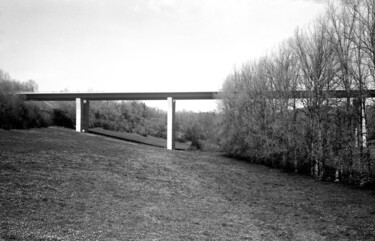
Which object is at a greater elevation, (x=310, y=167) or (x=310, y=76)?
(x=310, y=76)

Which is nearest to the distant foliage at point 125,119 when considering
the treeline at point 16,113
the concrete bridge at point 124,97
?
the concrete bridge at point 124,97

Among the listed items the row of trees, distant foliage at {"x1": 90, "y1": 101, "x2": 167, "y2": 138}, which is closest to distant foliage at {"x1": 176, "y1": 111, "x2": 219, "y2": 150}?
the row of trees

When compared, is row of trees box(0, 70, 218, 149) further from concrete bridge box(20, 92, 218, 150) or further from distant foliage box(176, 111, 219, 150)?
concrete bridge box(20, 92, 218, 150)

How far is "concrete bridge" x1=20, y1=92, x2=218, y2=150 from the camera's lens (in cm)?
5284

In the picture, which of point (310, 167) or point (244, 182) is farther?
point (310, 167)

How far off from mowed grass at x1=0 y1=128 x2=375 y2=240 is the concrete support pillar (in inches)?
1246

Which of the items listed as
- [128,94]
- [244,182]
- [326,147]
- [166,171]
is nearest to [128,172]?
[166,171]

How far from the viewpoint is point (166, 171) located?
2470 centimetres

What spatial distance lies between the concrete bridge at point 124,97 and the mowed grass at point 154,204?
2751 cm

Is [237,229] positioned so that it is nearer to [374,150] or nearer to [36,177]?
[36,177]

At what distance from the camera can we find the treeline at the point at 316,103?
69.9 ft

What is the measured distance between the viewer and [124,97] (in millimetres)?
56125

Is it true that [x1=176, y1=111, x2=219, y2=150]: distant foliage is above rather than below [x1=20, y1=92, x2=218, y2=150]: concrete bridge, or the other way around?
below

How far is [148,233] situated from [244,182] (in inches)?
592
